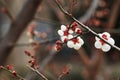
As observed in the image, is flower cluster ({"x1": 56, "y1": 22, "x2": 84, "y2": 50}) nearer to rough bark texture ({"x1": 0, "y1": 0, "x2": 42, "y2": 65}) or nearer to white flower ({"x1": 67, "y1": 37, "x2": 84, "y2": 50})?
white flower ({"x1": 67, "y1": 37, "x2": 84, "y2": 50})

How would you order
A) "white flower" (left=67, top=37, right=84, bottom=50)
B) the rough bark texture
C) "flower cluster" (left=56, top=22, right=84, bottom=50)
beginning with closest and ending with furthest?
1. "flower cluster" (left=56, top=22, right=84, bottom=50)
2. "white flower" (left=67, top=37, right=84, bottom=50)
3. the rough bark texture

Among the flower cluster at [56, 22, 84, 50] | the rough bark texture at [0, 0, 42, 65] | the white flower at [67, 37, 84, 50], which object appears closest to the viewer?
the flower cluster at [56, 22, 84, 50]

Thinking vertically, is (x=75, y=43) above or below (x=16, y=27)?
below

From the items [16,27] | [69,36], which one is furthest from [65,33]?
[16,27]

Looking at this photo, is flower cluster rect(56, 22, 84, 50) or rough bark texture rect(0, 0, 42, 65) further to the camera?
rough bark texture rect(0, 0, 42, 65)

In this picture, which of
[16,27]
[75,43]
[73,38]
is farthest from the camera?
[16,27]

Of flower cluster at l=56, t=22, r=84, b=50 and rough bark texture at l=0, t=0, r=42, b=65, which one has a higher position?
rough bark texture at l=0, t=0, r=42, b=65

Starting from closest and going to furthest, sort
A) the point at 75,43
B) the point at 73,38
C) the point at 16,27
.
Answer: the point at 73,38
the point at 75,43
the point at 16,27

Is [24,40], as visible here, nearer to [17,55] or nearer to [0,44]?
[17,55]

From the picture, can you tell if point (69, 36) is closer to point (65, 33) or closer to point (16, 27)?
point (65, 33)

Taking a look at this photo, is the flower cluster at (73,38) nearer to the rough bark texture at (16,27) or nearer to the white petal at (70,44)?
the white petal at (70,44)

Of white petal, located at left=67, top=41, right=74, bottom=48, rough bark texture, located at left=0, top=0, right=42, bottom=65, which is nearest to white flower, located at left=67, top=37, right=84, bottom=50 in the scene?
white petal, located at left=67, top=41, right=74, bottom=48
